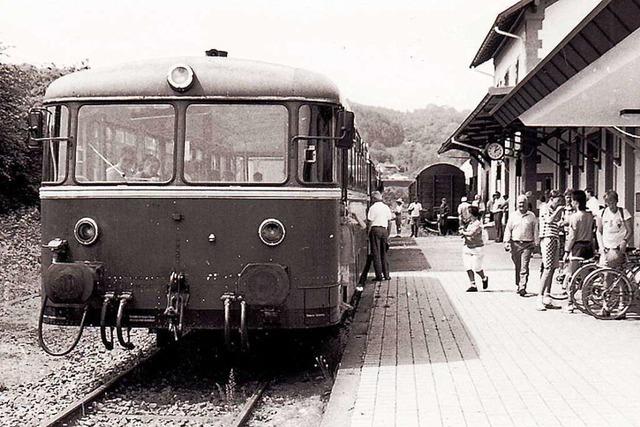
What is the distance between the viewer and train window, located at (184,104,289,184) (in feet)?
26.0

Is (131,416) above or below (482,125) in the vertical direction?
below

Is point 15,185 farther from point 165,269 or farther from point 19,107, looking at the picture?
point 165,269

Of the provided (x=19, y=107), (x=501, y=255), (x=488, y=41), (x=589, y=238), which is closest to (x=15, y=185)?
(x=19, y=107)

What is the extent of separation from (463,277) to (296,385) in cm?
932

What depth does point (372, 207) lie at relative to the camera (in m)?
15.9

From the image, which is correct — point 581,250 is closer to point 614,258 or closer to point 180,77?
point 614,258

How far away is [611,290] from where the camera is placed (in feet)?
36.0

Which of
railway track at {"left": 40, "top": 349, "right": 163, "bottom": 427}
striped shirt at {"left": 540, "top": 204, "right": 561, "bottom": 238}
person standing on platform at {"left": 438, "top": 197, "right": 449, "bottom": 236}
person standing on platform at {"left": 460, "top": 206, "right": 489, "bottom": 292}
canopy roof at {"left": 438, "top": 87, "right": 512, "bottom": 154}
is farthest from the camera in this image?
person standing on platform at {"left": 438, "top": 197, "right": 449, "bottom": 236}

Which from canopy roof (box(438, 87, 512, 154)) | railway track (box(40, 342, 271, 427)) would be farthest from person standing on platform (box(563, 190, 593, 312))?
canopy roof (box(438, 87, 512, 154))

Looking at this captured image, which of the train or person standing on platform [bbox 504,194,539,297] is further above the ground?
the train

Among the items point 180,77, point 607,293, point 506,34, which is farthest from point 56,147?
point 506,34

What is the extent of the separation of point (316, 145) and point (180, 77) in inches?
53.1

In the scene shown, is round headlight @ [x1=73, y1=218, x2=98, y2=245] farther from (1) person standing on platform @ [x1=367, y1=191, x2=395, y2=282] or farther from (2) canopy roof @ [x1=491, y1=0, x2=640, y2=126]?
(1) person standing on platform @ [x1=367, y1=191, x2=395, y2=282]

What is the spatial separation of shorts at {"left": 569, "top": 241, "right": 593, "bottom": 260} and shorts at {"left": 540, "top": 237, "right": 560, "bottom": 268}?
253 mm
